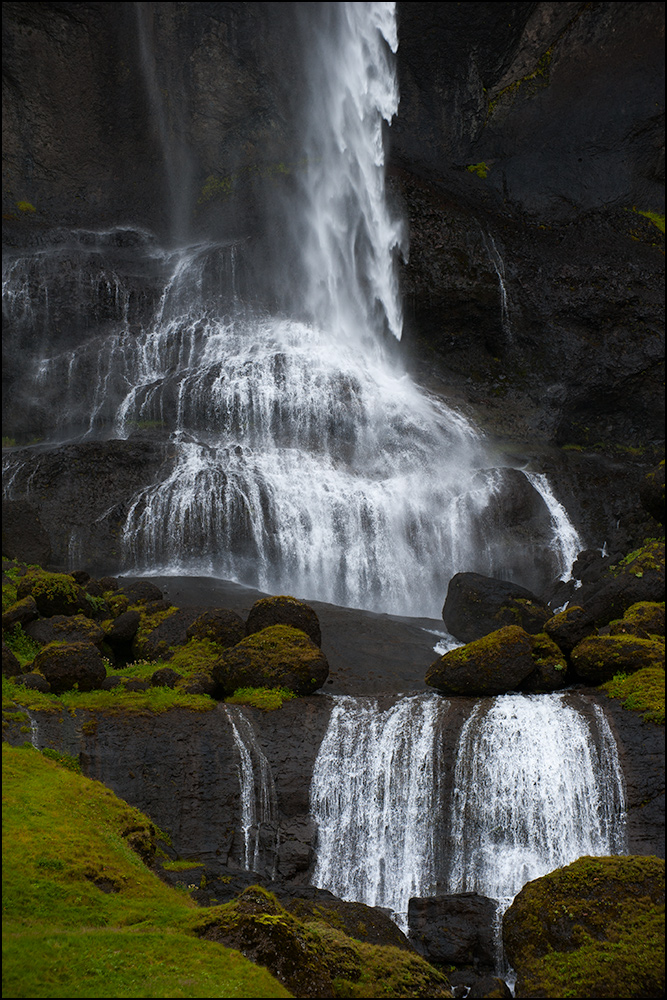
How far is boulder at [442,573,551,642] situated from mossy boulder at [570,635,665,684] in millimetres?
3744

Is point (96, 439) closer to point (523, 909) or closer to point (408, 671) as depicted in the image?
point (408, 671)

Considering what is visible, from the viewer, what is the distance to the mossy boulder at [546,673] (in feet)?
46.1

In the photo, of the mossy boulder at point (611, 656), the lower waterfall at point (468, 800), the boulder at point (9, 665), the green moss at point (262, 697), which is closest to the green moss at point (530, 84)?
the mossy boulder at point (611, 656)

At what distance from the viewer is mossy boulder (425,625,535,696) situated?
1393cm

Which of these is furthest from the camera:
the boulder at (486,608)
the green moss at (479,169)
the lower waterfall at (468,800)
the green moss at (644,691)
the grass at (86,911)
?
the green moss at (479,169)

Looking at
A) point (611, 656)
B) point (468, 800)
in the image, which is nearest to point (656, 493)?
point (611, 656)

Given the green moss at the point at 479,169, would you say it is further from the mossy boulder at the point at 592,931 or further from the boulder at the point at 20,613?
the mossy boulder at the point at 592,931

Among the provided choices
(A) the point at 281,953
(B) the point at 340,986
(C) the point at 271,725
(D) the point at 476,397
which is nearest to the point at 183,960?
(A) the point at 281,953

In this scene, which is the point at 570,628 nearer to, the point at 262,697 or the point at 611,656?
the point at 611,656

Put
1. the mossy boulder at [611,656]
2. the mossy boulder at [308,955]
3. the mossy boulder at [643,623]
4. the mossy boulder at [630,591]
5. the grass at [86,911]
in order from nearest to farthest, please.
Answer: the grass at [86,911] < the mossy boulder at [308,955] < the mossy boulder at [611,656] < the mossy boulder at [643,623] < the mossy boulder at [630,591]

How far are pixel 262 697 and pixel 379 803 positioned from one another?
9.41 ft

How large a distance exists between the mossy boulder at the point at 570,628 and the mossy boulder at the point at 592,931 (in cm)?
624

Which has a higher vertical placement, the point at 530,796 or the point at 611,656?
the point at 611,656

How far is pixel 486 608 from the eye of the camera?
749 inches
